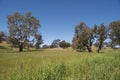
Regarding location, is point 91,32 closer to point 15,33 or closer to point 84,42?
point 84,42

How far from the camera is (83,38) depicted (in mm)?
71625

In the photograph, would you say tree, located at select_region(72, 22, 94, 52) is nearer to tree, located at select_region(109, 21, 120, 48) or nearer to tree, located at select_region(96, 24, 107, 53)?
tree, located at select_region(96, 24, 107, 53)

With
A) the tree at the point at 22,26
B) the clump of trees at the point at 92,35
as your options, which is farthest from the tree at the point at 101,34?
the tree at the point at 22,26

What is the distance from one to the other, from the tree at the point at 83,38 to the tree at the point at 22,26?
1638 centimetres

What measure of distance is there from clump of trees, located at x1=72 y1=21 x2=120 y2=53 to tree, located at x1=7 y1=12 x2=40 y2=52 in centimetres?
1714

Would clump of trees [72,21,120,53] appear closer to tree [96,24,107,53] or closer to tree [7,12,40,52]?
tree [96,24,107,53]

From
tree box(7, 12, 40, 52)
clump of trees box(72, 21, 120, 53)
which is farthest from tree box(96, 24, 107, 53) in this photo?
tree box(7, 12, 40, 52)

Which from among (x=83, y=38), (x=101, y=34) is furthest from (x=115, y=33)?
(x=83, y=38)

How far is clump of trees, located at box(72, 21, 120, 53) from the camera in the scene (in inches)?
2814

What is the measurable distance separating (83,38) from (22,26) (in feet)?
75.6

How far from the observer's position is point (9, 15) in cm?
6266

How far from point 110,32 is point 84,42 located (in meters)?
12.2

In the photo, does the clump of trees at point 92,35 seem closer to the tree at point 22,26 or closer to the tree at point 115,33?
the tree at point 115,33

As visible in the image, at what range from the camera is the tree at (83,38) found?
70812 millimetres
